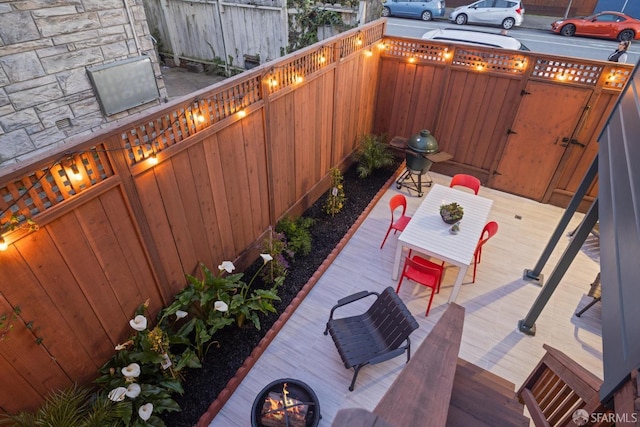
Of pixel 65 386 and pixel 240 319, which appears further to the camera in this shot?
pixel 240 319

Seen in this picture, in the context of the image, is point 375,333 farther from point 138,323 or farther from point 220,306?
point 138,323

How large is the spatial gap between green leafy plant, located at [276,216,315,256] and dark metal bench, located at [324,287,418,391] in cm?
151

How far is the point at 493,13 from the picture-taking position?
15.4 metres

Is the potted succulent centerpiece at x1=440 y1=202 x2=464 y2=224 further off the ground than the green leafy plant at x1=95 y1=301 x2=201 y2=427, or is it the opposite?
the potted succulent centerpiece at x1=440 y1=202 x2=464 y2=224

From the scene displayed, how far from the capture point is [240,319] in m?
4.18

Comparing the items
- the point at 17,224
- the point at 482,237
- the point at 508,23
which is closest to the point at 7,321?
the point at 17,224

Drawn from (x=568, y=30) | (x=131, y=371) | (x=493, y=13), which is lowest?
(x=131, y=371)

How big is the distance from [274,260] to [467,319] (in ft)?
8.71

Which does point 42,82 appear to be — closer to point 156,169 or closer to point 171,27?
point 156,169

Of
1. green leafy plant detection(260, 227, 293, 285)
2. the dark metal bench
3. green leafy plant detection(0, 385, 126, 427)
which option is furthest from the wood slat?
green leafy plant detection(260, 227, 293, 285)

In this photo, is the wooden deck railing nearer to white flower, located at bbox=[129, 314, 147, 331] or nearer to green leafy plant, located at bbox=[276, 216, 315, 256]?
green leafy plant, located at bbox=[276, 216, 315, 256]

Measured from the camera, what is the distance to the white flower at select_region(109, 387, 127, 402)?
293 cm

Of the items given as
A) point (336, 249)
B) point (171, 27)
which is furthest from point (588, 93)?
point (171, 27)

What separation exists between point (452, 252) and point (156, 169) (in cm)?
355
